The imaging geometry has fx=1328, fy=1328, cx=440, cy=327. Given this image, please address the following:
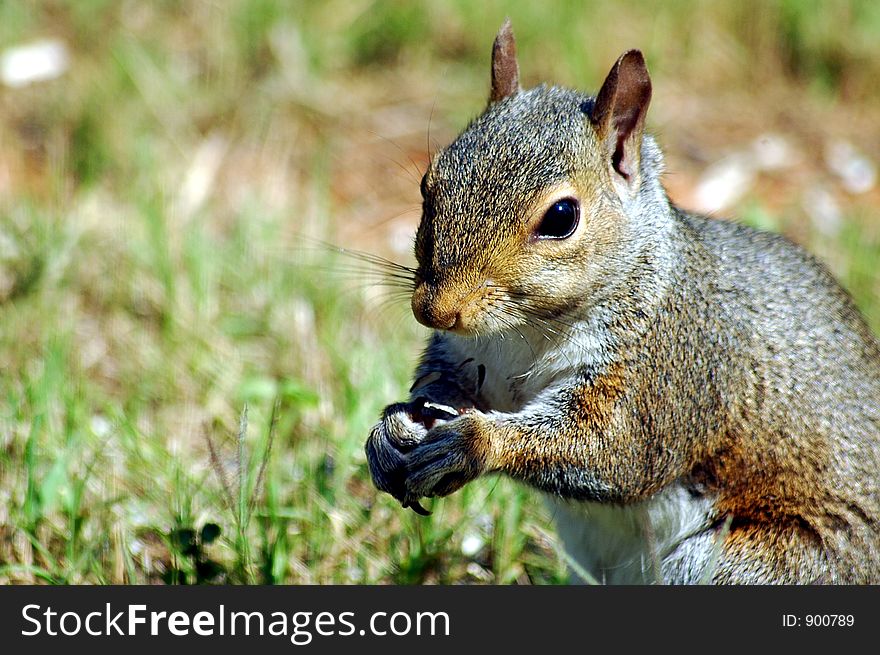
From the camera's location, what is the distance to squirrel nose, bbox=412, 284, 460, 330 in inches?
97.9

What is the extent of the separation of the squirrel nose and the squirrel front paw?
0.24 meters

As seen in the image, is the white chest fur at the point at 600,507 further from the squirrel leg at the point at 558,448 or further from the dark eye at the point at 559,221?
the dark eye at the point at 559,221

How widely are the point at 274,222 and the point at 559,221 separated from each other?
7.20ft

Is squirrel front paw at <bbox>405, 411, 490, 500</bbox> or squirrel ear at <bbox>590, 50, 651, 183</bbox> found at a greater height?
squirrel ear at <bbox>590, 50, 651, 183</bbox>

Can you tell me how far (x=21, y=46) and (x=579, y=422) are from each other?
3.66 metres

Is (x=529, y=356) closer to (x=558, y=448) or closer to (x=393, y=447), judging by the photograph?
(x=558, y=448)

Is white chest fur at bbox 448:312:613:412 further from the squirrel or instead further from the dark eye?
the dark eye

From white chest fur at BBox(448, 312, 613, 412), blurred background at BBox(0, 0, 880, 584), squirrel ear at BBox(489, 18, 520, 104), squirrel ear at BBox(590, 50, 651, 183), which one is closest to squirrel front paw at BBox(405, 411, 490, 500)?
white chest fur at BBox(448, 312, 613, 412)

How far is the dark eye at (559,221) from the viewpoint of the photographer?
2.55 meters

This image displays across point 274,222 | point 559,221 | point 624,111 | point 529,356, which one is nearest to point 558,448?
point 529,356

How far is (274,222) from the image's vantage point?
4.61 meters

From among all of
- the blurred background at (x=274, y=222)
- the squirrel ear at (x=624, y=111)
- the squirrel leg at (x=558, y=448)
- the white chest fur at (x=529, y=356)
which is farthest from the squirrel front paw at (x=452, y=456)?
the squirrel ear at (x=624, y=111)

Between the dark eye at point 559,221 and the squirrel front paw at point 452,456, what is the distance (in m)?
0.39

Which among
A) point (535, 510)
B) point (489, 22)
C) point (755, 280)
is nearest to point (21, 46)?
point (489, 22)
